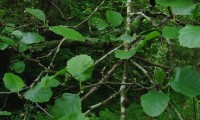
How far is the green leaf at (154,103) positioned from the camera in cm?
58

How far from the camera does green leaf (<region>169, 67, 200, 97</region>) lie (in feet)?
1.92

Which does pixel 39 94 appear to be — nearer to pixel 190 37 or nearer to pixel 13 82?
pixel 13 82

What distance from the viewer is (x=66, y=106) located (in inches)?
23.8

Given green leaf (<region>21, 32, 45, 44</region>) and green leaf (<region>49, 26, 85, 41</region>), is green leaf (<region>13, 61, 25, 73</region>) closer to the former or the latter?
green leaf (<region>21, 32, 45, 44</region>)

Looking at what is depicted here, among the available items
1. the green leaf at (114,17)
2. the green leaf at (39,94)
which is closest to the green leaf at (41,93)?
the green leaf at (39,94)

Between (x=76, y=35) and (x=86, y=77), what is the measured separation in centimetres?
11

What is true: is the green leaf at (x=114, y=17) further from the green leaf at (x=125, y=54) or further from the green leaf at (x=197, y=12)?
the green leaf at (x=197, y=12)

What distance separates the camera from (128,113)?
76.0 inches

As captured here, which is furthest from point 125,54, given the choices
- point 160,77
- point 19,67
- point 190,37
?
point 19,67

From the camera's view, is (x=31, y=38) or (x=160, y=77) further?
(x=31, y=38)

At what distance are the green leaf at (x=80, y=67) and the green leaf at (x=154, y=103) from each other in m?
0.11

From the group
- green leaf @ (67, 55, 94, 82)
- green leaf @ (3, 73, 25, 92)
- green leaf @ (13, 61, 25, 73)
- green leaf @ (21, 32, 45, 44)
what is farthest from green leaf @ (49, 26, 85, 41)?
green leaf @ (13, 61, 25, 73)

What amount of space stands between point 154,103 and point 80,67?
0.14 m

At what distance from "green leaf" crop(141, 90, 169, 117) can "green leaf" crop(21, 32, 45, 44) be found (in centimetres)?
55
